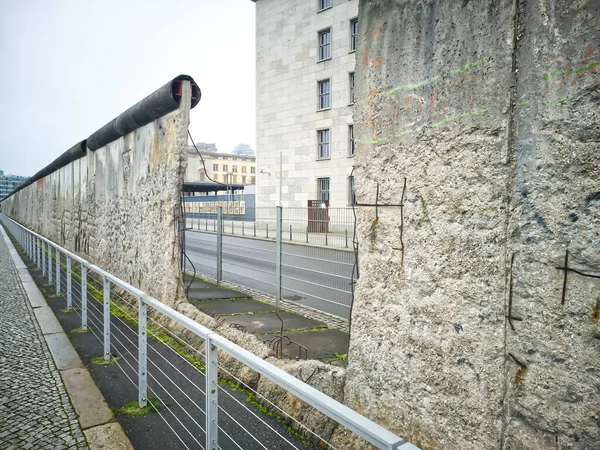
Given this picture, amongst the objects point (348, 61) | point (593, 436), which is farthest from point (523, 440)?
point (348, 61)

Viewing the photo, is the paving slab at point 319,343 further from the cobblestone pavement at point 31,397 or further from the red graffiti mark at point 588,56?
the red graffiti mark at point 588,56

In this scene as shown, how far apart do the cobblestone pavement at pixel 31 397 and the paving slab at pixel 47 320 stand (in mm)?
108

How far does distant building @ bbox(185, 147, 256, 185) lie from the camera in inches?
3131

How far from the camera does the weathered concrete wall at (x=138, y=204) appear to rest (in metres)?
5.74

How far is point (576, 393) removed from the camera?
185 cm

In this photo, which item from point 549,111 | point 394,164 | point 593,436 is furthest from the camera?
point 394,164

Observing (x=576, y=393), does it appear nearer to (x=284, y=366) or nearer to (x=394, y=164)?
(x=394, y=164)

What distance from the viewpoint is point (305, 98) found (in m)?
28.3

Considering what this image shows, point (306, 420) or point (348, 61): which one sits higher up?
point (348, 61)

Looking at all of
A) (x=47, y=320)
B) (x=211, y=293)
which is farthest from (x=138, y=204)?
(x=47, y=320)

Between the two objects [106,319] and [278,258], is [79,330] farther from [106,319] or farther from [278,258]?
[278,258]

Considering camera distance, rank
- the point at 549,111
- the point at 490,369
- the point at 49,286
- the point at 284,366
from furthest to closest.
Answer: the point at 49,286 < the point at 284,366 < the point at 490,369 < the point at 549,111

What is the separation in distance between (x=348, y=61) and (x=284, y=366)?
24991 millimetres

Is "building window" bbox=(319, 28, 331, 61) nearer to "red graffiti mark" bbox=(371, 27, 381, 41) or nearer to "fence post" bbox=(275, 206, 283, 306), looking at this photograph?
"fence post" bbox=(275, 206, 283, 306)
